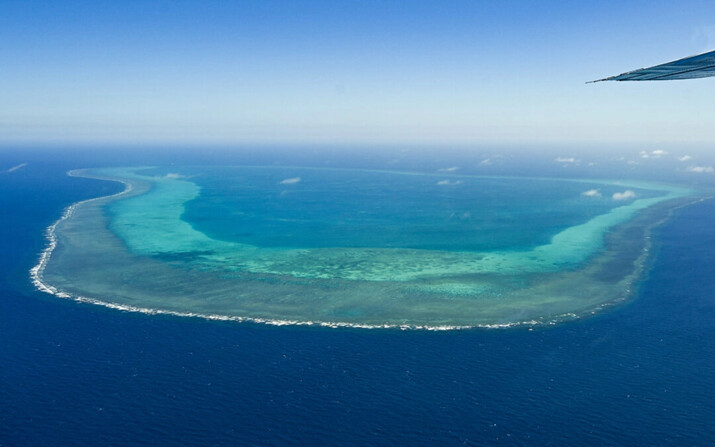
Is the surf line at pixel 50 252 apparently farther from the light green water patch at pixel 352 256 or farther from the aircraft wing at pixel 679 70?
the aircraft wing at pixel 679 70

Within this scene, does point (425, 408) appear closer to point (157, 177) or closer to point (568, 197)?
point (568, 197)

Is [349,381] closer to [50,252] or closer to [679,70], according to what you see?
[679,70]

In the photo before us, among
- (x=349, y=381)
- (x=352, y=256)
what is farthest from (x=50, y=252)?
(x=349, y=381)

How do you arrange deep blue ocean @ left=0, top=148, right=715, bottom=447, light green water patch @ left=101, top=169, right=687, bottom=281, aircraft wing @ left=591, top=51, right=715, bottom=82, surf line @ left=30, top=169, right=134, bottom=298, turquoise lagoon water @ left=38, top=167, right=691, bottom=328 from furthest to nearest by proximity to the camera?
light green water patch @ left=101, top=169, right=687, bottom=281 < surf line @ left=30, top=169, right=134, bottom=298 < turquoise lagoon water @ left=38, top=167, right=691, bottom=328 < deep blue ocean @ left=0, top=148, right=715, bottom=447 < aircraft wing @ left=591, top=51, right=715, bottom=82

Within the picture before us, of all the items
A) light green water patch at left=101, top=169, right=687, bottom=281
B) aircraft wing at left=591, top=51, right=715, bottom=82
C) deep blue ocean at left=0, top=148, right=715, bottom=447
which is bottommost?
deep blue ocean at left=0, top=148, right=715, bottom=447

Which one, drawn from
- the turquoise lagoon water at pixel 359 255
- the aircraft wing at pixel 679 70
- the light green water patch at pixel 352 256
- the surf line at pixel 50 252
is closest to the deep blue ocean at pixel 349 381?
the surf line at pixel 50 252

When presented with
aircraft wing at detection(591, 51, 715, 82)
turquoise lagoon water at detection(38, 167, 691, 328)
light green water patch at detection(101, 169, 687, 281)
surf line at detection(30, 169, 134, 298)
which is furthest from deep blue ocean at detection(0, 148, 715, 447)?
aircraft wing at detection(591, 51, 715, 82)

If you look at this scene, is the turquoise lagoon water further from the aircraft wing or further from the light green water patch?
→ the aircraft wing
